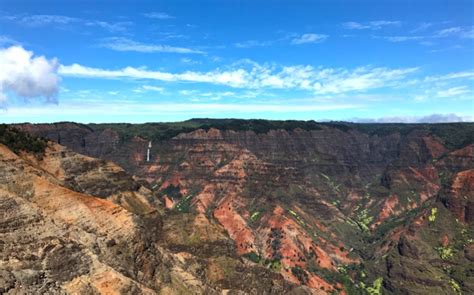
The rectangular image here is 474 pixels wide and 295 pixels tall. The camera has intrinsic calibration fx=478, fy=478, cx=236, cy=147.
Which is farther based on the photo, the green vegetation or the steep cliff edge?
the green vegetation

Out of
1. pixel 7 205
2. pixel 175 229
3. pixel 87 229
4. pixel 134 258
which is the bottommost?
pixel 175 229

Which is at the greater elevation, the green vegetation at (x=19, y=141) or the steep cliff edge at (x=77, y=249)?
the green vegetation at (x=19, y=141)

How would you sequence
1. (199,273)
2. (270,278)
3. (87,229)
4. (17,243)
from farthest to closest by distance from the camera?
(270,278) → (199,273) → (87,229) → (17,243)

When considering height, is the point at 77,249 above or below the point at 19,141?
below

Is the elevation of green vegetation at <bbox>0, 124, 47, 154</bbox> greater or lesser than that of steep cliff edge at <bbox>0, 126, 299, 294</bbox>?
greater

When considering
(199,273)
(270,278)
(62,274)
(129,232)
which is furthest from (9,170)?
(270,278)

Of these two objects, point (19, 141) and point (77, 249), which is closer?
point (77, 249)

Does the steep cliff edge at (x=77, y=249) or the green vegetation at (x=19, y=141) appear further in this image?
→ the green vegetation at (x=19, y=141)

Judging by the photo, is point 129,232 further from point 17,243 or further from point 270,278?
point 270,278
